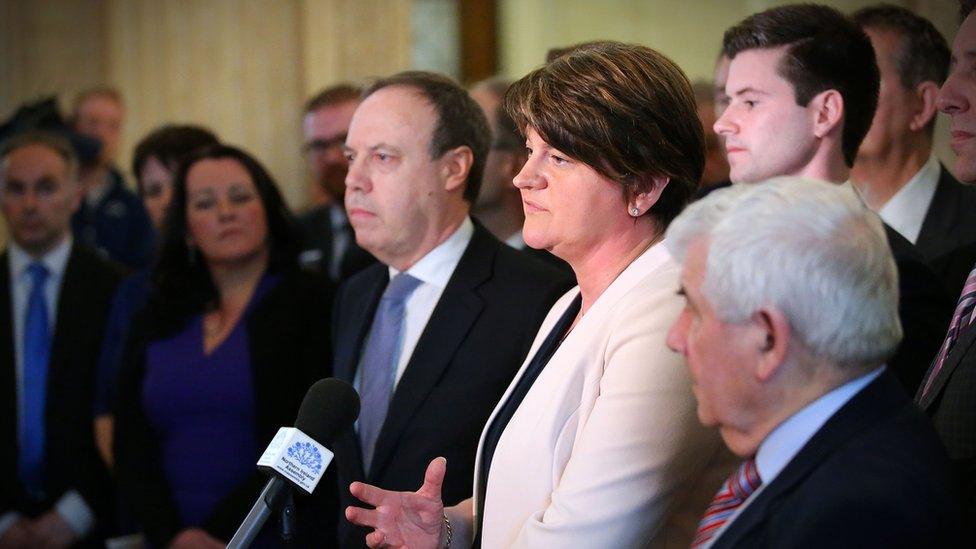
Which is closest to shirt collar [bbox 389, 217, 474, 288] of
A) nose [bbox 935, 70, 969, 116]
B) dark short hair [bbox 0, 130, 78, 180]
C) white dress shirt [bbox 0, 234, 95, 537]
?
nose [bbox 935, 70, 969, 116]

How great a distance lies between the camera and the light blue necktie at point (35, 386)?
3.96 metres

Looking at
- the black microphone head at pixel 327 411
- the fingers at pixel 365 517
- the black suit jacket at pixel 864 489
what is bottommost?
the fingers at pixel 365 517

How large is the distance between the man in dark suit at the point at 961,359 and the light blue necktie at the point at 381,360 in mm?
1212

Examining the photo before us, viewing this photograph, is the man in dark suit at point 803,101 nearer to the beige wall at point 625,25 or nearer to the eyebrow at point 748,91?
the eyebrow at point 748,91

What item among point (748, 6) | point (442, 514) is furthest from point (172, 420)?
point (748, 6)

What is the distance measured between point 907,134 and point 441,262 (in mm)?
1290

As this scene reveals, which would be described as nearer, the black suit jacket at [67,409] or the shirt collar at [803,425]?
the shirt collar at [803,425]

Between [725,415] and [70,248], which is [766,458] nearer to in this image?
[725,415]

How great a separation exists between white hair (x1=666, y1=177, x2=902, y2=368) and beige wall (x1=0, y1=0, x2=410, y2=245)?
533cm

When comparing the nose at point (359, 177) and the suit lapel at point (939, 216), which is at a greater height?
the nose at point (359, 177)

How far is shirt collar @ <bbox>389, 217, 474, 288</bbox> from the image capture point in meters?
2.73

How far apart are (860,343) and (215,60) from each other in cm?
620

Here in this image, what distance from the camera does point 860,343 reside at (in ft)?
4.65

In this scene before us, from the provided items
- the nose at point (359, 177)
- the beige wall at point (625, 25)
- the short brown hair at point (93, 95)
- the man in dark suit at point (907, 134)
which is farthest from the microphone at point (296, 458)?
the short brown hair at point (93, 95)
